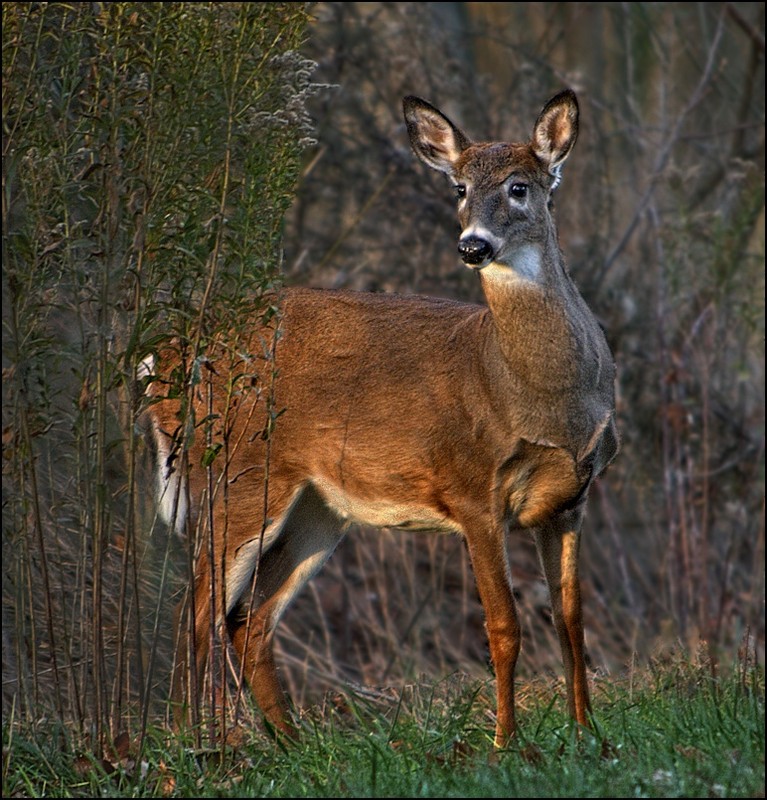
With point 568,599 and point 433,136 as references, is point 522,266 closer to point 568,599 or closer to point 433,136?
point 433,136

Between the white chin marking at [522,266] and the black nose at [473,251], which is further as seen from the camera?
the white chin marking at [522,266]

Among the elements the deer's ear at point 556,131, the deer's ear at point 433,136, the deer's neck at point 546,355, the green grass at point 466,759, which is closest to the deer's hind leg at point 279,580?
the green grass at point 466,759

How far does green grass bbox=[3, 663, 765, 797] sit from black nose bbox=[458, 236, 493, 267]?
5.04 feet

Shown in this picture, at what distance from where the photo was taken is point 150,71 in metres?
5.01

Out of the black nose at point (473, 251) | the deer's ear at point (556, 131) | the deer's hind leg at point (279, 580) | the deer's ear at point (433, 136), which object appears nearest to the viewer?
the black nose at point (473, 251)

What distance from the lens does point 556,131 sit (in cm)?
616

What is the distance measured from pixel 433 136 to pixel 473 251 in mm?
962

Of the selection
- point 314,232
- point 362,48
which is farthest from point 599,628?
point 362,48

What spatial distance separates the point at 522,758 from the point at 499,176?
2268mm

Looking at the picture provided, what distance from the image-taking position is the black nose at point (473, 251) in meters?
5.54

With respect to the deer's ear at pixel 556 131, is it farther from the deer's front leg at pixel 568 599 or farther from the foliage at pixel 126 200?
the deer's front leg at pixel 568 599

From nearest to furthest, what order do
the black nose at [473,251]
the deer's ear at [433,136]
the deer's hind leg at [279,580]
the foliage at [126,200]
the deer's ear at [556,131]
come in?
the foliage at [126,200]
the black nose at [473,251]
the deer's ear at [556,131]
the deer's ear at [433,136]
the deer's hind leg at [279,580]

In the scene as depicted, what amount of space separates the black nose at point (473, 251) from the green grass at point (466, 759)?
1.54 meters

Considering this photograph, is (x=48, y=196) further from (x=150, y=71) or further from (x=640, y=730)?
(x=640, y=730)
